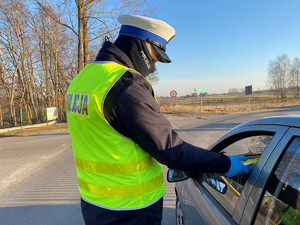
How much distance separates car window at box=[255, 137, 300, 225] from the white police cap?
1050 millimetres

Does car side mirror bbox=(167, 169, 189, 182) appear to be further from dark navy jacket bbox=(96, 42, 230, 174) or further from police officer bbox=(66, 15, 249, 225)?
dark navy jacket bbox=(96, 42, 230, 174)

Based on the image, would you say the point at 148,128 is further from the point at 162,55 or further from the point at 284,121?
the point at 284,121

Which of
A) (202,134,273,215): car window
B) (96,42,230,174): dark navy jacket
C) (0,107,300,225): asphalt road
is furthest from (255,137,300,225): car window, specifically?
(0,107,300,225): asphalt road

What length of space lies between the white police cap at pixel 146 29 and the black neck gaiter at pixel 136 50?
4 centimetres

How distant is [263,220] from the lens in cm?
106

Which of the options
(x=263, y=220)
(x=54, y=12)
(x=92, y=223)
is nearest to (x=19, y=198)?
(x=92, y=223)

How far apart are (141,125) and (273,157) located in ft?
2.50

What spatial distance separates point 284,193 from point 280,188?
0.09ft

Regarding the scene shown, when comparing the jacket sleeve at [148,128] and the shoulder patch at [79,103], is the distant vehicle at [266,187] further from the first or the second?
the shoulder patch at [79,103]

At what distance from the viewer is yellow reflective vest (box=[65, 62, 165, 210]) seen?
3.83 feet

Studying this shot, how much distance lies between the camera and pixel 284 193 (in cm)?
106

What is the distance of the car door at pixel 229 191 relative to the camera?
3.94ft

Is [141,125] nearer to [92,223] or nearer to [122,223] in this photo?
[122,223]

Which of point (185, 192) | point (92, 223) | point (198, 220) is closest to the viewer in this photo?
point (92, 223)
